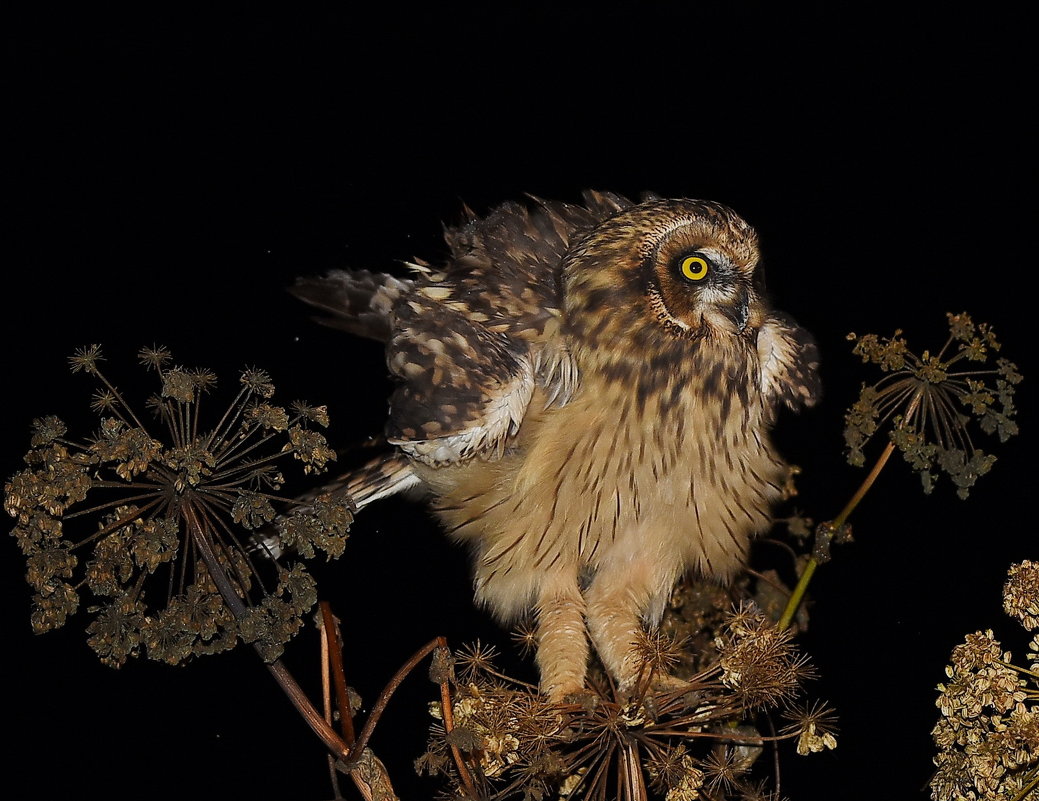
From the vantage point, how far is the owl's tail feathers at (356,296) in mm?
2418

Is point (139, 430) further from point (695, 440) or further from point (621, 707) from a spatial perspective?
point (695, 440)

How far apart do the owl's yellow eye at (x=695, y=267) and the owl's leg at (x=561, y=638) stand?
0.64 meters

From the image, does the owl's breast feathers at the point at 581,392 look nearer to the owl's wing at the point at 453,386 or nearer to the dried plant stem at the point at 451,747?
the owl's wing at the point at 453,386

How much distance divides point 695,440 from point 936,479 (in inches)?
16.6

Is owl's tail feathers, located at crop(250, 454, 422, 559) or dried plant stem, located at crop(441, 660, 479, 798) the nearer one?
dried plant stem, located at crop(441, 660, 479, 798)

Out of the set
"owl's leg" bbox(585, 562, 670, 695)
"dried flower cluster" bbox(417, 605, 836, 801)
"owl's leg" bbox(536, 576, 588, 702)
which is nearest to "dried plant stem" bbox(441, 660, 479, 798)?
"dried flower cluster" bbox(417, 605, 836, 801)

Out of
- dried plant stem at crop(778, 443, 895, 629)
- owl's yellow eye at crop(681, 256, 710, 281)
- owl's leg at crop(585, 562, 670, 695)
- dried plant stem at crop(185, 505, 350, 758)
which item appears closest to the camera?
dried plant stem at crop(185, 505, 350, 758)

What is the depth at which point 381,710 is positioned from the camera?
1.77m

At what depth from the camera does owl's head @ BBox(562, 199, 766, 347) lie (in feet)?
6.75

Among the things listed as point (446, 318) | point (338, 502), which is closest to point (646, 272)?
point (446, 318)

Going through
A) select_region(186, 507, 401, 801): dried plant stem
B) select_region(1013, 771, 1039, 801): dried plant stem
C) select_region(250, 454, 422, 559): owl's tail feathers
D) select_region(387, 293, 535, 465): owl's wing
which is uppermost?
select_region(387, 293, 535, 465): owl's wing

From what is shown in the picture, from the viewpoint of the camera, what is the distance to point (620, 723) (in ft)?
5.88

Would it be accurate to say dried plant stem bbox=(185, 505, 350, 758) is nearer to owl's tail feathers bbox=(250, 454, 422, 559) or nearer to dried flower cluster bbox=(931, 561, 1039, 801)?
owl's tail feathers bbox=(250, 454, 422, 559)

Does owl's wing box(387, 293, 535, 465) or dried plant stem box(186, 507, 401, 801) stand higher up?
owl's wing box(387, 293, 535, 465)
